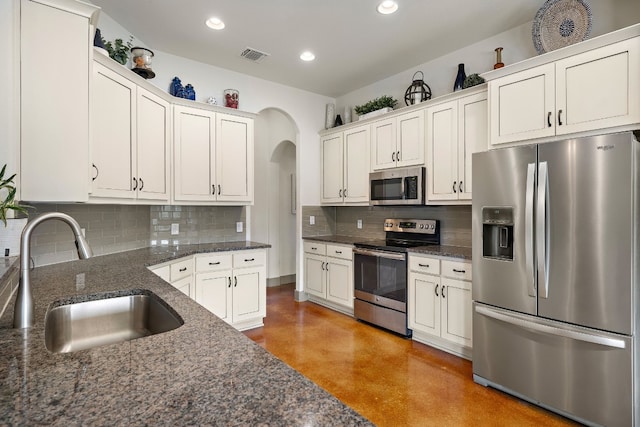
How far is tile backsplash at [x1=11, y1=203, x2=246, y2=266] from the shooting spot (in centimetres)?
231

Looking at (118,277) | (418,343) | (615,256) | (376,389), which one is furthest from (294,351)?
(615,256)

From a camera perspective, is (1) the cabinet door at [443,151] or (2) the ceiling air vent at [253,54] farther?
(2) the ceiling air vent at [253,54]

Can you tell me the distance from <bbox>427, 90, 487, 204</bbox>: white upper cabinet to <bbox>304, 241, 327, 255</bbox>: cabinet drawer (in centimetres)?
152

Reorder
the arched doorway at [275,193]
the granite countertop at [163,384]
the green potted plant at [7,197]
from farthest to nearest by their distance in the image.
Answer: the arched doorway at [275,193], the green potted plant at [7,197], the granite countertop at [163,384]

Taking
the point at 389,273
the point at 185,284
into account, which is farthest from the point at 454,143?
the point at 185,284

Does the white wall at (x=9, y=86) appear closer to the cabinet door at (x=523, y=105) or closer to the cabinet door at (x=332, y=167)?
the cabinet door at (x=523, y=105)

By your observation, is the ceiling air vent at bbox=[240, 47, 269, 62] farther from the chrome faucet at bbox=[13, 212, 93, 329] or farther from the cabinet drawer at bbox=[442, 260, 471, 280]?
the chrome faucet at bbox=[13, 212, 93, 329]

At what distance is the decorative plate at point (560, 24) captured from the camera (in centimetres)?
232

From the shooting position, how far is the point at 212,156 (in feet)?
11.6

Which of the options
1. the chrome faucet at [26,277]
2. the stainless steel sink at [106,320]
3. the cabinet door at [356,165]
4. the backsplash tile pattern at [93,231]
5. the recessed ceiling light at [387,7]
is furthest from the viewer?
the cabinet door at [356,165]

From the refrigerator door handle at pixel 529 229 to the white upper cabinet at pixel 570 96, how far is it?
422mm

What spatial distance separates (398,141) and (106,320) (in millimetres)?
3139

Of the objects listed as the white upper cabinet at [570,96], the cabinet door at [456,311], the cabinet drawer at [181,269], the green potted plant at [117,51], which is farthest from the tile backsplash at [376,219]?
the green potted plant at [117,51]

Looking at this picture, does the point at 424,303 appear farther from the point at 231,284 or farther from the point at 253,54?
the point at 253,54
